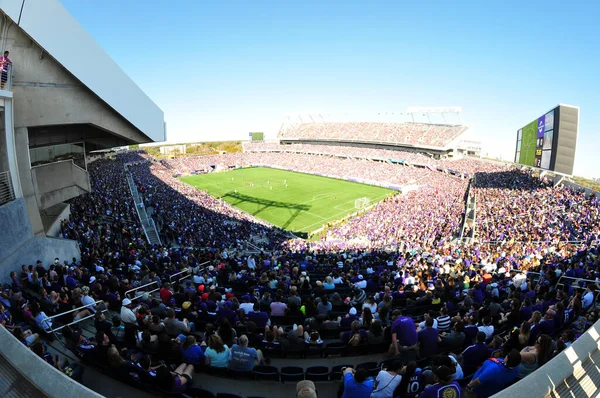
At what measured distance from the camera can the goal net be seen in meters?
40.5

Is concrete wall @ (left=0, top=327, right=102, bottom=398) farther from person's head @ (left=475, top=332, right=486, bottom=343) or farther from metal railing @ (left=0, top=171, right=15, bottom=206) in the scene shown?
metal railing @ (left=0, top=171, right=15, bottom=206)

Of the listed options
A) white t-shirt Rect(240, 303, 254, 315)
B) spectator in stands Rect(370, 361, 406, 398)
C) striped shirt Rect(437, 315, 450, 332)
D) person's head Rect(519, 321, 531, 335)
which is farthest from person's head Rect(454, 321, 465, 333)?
white t-shirt Rect(240, 303, 254, 315)

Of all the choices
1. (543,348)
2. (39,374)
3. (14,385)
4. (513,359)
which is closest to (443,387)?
(513,359)

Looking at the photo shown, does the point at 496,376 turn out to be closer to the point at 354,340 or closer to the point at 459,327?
the point at 459,327

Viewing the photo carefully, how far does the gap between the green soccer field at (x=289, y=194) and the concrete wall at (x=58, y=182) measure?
20.0m

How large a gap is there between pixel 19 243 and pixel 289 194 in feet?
129

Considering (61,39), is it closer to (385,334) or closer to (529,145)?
(385,334)

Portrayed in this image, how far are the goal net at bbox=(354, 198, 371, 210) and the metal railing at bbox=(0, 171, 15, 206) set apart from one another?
34.5 metres

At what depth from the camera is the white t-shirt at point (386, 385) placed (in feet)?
12.6

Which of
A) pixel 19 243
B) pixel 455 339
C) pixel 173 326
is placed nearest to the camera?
pixel 455 339

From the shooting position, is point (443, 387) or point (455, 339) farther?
point (455, 339)

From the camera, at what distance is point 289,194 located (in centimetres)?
4809

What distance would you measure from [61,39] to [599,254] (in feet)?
65.1

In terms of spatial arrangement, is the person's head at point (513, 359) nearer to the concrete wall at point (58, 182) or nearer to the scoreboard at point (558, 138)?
the concrete wall at point (58, 182)
